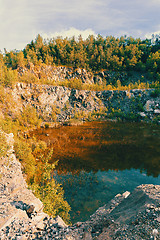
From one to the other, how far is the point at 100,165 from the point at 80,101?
44.2 m

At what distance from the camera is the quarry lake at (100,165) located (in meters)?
17.2

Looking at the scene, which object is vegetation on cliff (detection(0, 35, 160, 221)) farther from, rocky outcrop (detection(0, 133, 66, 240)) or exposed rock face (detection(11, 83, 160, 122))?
rocky outcrop (detection(0, 133, 66, 240))

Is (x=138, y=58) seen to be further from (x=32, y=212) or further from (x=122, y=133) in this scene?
(x=32, y=212)

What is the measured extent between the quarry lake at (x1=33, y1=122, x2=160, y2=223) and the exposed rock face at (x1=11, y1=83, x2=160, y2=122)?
2037 centimetres

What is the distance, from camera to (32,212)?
8.60m

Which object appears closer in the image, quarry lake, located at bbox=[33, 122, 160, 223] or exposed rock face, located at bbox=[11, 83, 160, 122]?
quarry lake, located at bbox=[33, 122, 160, 223]

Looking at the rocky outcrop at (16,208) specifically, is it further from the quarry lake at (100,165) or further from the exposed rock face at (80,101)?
the exposed rock face at (80,101)

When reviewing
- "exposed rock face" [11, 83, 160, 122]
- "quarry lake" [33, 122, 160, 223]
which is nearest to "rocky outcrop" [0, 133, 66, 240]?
"quarry lake" [33, 122, 160, 223]

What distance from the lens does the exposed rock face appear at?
5503cm

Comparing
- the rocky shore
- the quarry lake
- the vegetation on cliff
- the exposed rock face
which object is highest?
the vegetation on cliff

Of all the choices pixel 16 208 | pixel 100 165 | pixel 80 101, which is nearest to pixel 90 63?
pixel 80 101

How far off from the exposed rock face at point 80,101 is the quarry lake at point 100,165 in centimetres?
2037

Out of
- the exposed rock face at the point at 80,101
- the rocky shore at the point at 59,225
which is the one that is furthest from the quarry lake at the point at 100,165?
the exposed rock face at the point at 80,101

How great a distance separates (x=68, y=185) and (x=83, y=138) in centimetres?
1870
